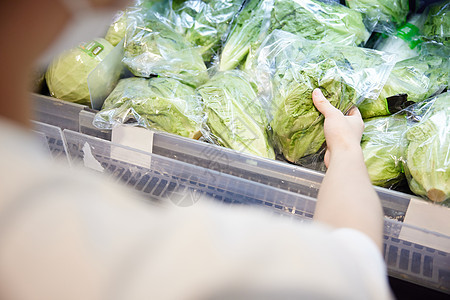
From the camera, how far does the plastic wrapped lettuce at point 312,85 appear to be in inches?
44.6

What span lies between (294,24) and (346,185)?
0.86 metres

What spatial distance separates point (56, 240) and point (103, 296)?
86 millimetres

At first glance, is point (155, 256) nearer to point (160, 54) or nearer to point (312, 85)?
point (312, 85)

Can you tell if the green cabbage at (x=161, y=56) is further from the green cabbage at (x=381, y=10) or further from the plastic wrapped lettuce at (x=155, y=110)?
the green cabbage at (x=381, y=10)

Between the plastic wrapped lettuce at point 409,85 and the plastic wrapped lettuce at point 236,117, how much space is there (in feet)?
1.11

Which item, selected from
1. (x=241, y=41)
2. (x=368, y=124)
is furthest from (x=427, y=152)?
(x=241, y=41)

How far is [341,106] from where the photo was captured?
3.75 ft

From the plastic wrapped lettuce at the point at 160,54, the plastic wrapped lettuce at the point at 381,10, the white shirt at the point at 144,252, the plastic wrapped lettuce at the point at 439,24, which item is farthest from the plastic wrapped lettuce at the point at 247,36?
the white shirt at the point at 144,252

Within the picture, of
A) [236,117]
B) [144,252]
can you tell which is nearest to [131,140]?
[236,117]

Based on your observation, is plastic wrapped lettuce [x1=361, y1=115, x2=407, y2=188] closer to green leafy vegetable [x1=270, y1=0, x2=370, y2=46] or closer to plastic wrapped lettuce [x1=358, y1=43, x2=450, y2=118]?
plastic wrapped lettuce [x1=358, y1=43, x2=450, y2=118]

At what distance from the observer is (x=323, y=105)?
1.10m

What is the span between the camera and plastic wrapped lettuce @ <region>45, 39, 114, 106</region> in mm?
1384

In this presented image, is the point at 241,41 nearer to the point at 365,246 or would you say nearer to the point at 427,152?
the point at 427,152

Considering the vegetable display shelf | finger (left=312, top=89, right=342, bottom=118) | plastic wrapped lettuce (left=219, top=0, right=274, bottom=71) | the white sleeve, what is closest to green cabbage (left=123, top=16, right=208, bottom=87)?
plastic wrapped lettuce (left=219, top=0, right=274, bottom=71)
